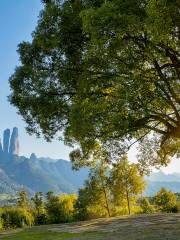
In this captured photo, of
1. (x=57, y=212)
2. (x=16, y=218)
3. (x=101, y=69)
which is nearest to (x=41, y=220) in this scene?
(x=57, y=212)

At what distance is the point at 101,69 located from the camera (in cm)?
2041

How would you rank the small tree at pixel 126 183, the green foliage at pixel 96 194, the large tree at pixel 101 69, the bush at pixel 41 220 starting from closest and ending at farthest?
1. the large tree at pixel 101 69
2. the bush at pixel 41 220
3. the small tree at pixel 126 183
4. the green foliage at pixel 96 194

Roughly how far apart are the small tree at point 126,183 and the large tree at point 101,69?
45681 millimetres

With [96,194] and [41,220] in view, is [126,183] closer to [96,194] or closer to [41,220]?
[96,194]

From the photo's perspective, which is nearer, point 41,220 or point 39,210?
point 41,220

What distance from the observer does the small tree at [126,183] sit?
225 feet

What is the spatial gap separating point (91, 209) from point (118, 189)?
7241mm

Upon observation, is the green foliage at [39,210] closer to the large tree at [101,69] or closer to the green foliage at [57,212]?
the green foliage at [57,212]

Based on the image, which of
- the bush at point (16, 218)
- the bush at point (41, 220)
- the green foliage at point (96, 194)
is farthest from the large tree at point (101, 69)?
the green foliage at point (96, 194)

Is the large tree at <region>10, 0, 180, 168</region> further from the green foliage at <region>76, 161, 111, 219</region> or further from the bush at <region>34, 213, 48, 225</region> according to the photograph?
the green foliage at <region>76, 161, 111, 219</region>

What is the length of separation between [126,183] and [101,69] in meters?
50.5

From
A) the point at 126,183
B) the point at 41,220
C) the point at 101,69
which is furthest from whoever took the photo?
the point at 126,183

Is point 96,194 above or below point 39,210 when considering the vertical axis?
above

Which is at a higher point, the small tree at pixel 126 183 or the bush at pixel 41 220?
the small tree at pixel 126 183
